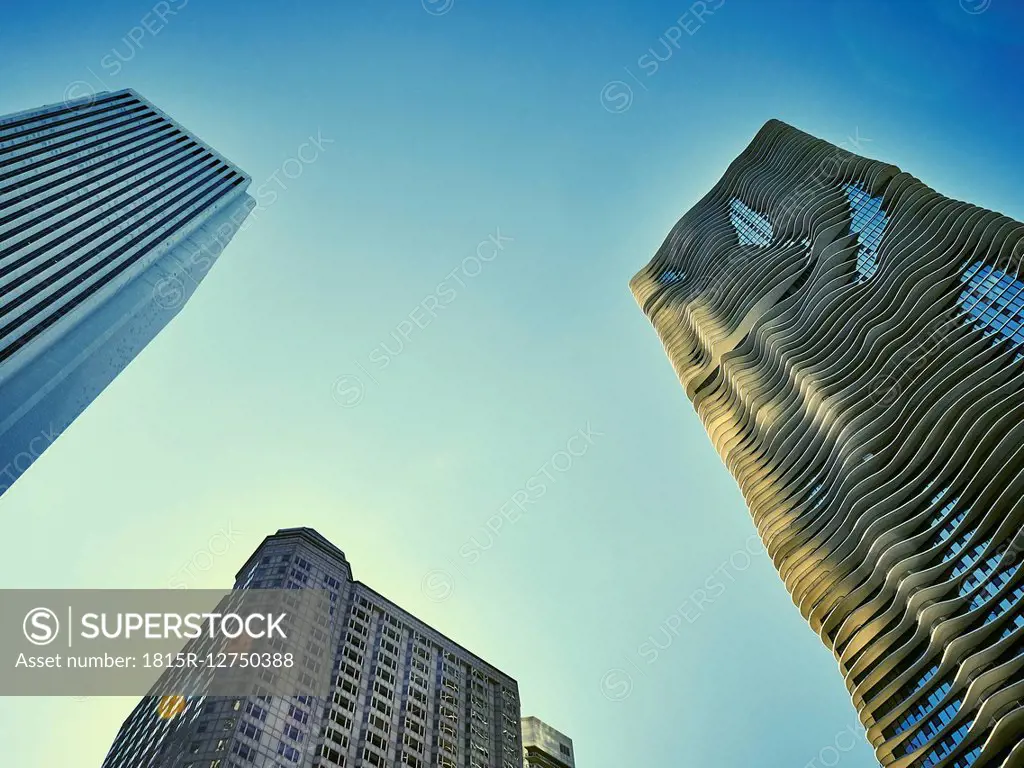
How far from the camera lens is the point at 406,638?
345 ft

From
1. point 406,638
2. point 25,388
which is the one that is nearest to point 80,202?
point 25,388

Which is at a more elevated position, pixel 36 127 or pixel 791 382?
pixel 36 127

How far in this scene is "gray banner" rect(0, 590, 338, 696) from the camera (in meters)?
68.5

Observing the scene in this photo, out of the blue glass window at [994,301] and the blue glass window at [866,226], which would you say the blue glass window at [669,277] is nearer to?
the blue glass window at [866,226]

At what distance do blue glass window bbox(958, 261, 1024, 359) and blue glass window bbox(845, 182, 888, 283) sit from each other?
13659 mm

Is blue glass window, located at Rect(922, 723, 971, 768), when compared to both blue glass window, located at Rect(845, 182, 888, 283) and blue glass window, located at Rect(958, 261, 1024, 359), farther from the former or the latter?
blue glass window, located at Rect(845, 182, 888, 283)

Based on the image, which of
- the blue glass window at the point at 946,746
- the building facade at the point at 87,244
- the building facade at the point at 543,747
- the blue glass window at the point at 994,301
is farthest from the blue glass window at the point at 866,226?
the building facade at the point at 87,244

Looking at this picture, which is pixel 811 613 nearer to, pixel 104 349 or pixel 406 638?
pixel 406 638

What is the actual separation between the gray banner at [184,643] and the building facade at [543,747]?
188 feet

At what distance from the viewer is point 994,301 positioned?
67.4 meters

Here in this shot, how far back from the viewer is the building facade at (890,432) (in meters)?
51.5

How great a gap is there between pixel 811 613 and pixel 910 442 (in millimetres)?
17048

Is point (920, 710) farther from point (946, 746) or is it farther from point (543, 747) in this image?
point (543, 747)

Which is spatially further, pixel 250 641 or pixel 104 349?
pixel 104 349
